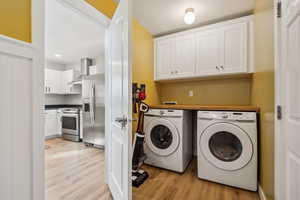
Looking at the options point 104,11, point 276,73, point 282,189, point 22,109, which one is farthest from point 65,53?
point 282,189

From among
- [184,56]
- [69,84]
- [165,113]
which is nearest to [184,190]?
[165,113]

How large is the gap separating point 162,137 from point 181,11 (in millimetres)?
1926

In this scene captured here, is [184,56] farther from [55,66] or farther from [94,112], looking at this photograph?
[55,66]

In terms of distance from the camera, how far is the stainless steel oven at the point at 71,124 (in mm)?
3695

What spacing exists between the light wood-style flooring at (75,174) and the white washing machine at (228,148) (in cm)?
129

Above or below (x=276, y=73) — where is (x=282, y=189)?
below

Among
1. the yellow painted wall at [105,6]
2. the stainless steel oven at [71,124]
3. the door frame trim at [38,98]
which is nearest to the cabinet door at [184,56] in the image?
the yellow painted wall at [105,6]

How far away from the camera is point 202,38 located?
230 cm

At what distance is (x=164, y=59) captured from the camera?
2.65m

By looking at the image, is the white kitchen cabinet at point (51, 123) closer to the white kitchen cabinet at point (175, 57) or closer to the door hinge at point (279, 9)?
the white kitchen cabinet at point (175, 57)

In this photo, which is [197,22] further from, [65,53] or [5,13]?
[65,53]

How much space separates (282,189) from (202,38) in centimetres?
215

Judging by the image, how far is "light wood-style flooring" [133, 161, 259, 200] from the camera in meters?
1.49

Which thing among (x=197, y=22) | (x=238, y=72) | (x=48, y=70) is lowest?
(x=238, y=72)
